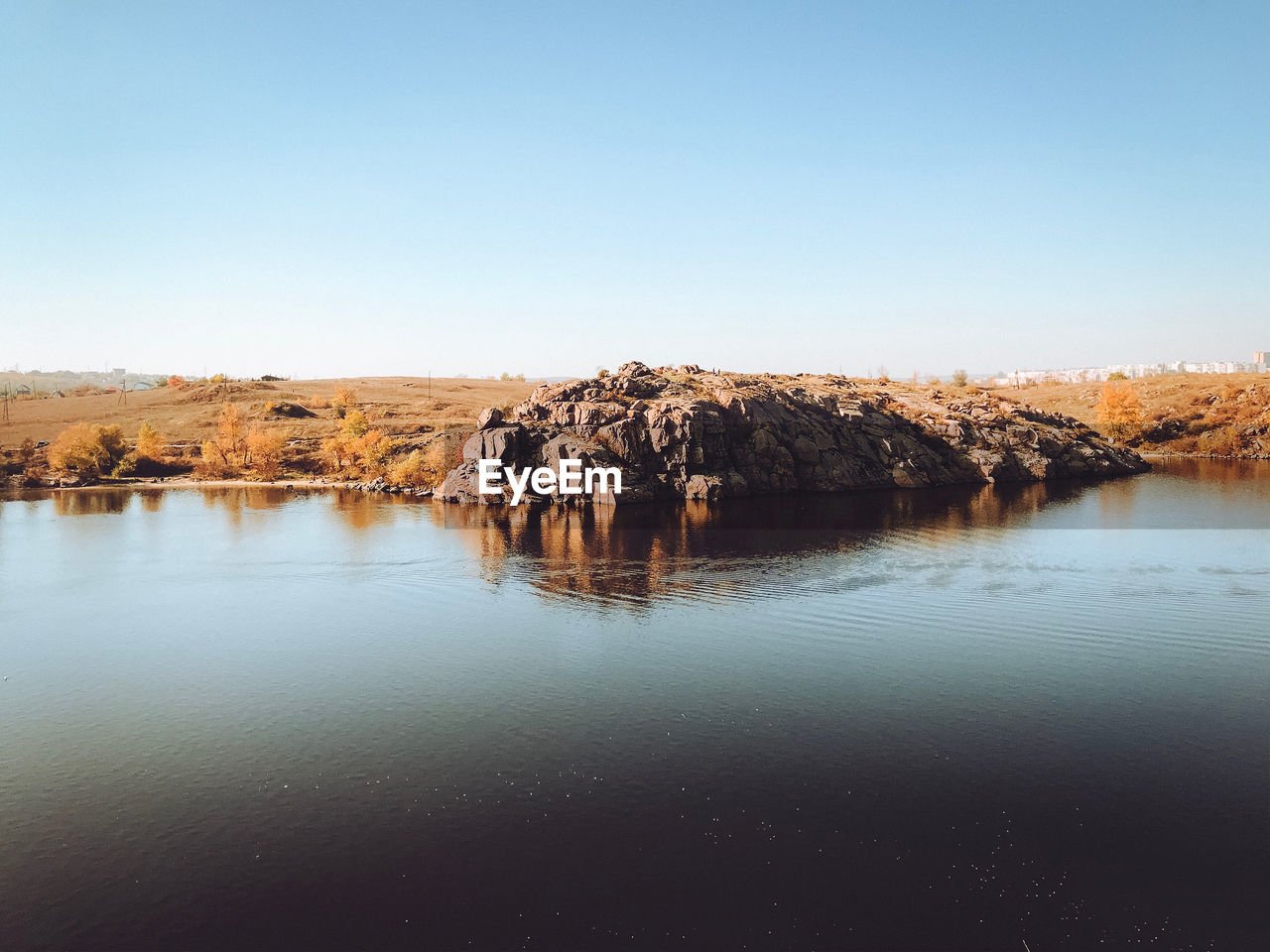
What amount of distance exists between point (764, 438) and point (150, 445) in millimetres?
74455

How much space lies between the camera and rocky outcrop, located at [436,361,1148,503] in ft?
285

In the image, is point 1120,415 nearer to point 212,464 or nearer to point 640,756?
point 212,464

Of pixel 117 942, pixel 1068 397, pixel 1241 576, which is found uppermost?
pixel 1068 397

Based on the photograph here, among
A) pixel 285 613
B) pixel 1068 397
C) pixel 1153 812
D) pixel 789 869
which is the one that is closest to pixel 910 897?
pixel 789 869

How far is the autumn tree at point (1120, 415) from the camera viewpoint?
437ft

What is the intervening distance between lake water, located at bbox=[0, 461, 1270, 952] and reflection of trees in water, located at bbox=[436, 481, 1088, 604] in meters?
1.18

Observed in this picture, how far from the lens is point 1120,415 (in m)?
133

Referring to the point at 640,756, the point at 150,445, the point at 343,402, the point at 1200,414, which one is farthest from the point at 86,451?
the point at 1200,414

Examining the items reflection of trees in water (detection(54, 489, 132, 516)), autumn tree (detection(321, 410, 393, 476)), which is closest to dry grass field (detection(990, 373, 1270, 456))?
autumn tree (detection(321, 410, 393, 476))

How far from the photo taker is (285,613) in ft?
142

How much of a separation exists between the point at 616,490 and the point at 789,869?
207ft

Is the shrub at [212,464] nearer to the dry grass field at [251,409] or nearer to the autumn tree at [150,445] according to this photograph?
the autumn tree at [150,445]

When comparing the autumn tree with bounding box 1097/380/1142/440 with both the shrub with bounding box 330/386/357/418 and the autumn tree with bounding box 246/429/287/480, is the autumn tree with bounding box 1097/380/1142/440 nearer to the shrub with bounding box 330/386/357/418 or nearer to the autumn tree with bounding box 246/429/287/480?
the shrub with bounding box 330/386/357/418

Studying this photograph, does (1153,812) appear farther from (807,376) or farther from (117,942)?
(807,376)
